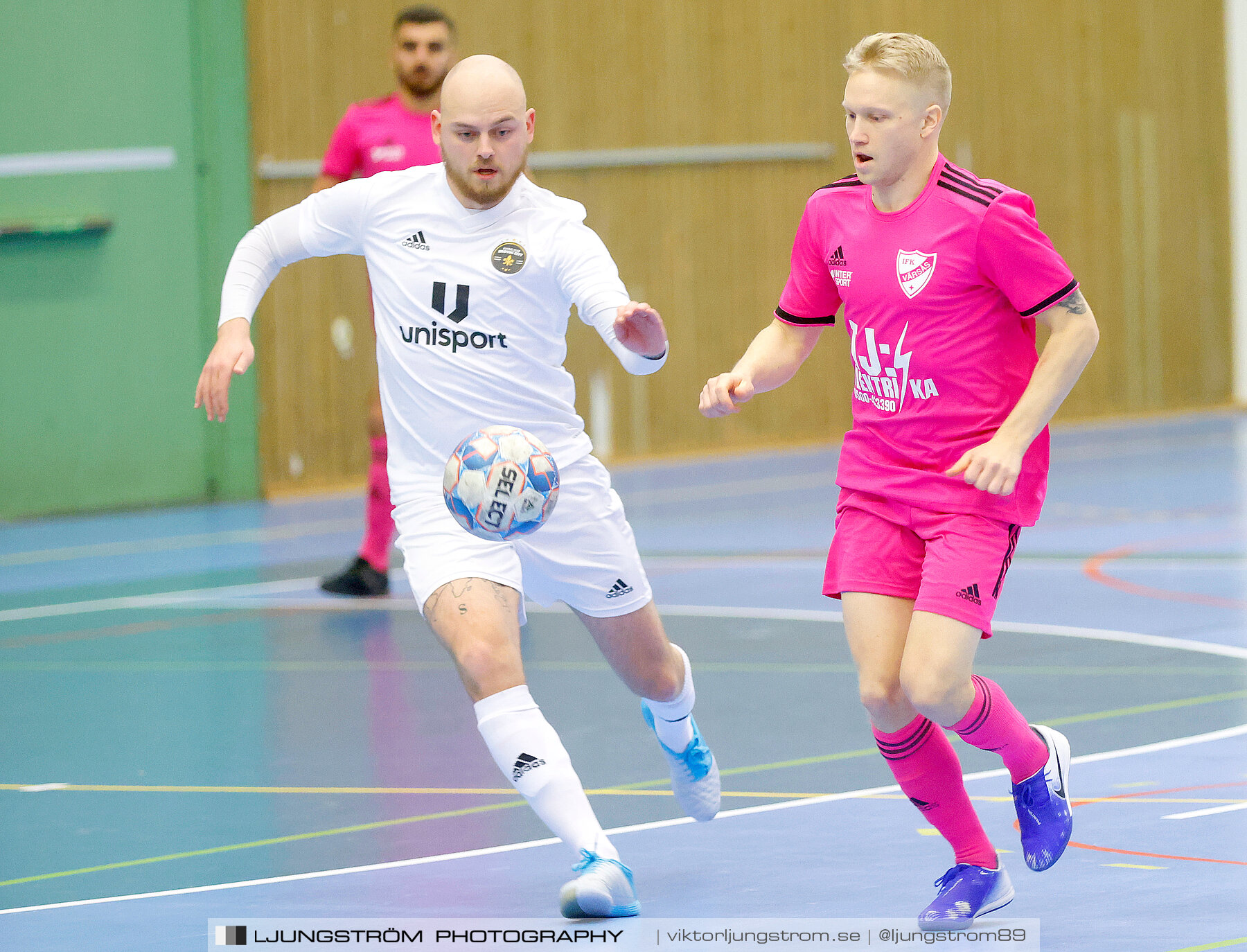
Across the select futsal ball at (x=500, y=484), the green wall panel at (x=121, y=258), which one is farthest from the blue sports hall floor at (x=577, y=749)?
the green wall panel at (x=121, y=258)

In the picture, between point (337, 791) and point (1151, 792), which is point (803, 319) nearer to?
point (1151, 792)

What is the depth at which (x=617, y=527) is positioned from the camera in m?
4.68

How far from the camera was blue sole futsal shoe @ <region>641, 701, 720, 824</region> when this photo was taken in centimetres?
484

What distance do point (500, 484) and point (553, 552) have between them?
0.37 m

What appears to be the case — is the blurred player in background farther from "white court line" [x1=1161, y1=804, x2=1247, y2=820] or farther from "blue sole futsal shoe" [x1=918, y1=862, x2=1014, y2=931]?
"blue sole futsal shoe" [x1=918, y1=862, x2=1014, y2=931]

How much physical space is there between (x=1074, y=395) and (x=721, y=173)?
15.4 feet

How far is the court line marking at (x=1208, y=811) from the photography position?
479cm

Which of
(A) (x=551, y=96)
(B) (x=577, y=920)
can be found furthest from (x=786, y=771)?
(A) (x=551, y=96)

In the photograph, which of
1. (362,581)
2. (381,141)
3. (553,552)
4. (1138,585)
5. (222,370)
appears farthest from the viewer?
(362,581)

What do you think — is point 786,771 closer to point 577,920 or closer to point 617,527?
point 617,527

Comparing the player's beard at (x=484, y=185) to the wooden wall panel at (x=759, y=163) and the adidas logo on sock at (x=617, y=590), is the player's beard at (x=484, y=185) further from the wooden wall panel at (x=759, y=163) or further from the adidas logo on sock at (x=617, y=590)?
the wooden wall panel at (x=759, y=163)

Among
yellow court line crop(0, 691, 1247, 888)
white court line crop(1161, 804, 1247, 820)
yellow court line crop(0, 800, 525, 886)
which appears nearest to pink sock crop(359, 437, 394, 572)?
yellow court line crop(0, 691, 1247, 888)

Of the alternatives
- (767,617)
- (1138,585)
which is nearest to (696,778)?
(767,617)

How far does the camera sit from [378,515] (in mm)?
9078
